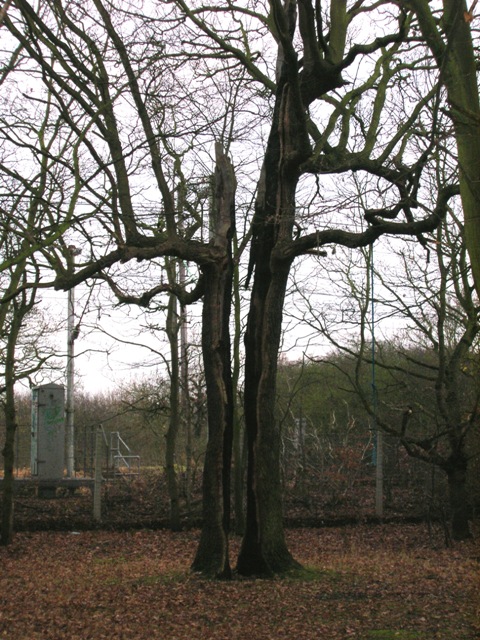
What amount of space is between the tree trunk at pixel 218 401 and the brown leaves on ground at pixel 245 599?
→ 15.5 inches

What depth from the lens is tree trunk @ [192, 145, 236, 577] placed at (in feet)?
30.0

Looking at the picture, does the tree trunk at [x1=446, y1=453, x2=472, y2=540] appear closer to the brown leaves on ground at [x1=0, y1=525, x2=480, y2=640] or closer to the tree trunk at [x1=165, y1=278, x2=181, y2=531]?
the brown leaves on ground at [x1=0, y1=525, x2=480, y2=640]

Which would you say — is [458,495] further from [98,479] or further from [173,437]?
[98,479]

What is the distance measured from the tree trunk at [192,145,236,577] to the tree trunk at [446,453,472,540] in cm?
570

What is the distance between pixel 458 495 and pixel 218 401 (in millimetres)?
6356

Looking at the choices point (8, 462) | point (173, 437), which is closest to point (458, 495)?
point (173, 437)

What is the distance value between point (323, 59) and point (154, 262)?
6391mm

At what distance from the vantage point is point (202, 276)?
32.3 ft

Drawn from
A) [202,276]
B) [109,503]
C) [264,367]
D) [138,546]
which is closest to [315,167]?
[202,276]

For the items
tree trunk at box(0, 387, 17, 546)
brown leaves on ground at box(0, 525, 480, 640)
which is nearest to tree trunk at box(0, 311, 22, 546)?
tree trunk at box(0, 387, 17, 546)

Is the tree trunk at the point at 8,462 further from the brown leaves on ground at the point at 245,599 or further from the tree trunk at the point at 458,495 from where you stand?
the tree trunk at the point at 458,495

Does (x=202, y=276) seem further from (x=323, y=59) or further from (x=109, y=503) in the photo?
(x=109, y=503)

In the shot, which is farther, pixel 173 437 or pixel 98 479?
pixel 98 479

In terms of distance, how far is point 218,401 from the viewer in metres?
9.41
